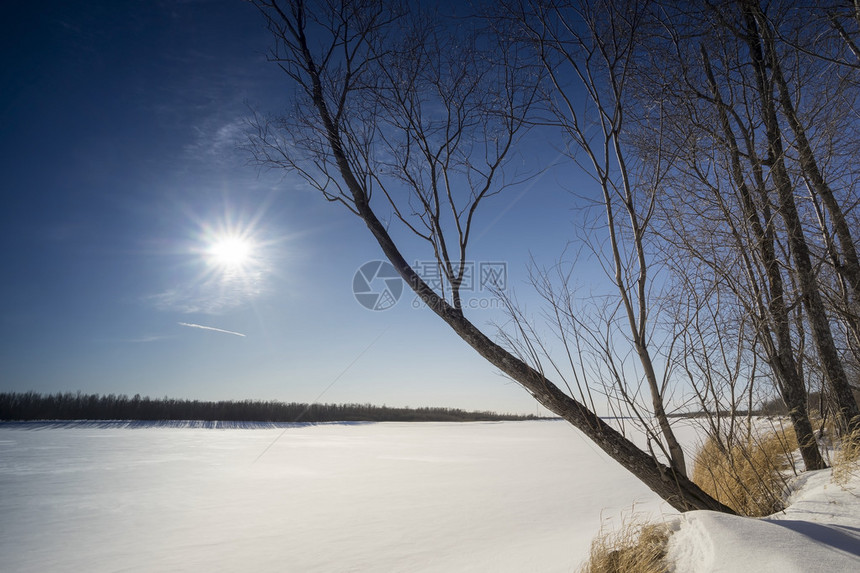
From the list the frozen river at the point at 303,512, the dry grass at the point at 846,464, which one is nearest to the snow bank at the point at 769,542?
the dry grass at the point at 846,464

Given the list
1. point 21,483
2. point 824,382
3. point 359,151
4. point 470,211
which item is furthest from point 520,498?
point 21,483

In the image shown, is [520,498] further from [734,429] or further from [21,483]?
[21,483]

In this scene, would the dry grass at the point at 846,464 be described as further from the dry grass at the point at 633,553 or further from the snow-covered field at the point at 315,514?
the dry grass at the point at 633,553

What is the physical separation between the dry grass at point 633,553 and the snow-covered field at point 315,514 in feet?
0.36

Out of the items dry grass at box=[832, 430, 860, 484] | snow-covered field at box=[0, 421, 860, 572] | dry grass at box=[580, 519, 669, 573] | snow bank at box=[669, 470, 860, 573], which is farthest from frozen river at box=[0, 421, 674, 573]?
dry grass at box=[832, 430, 860, 484]

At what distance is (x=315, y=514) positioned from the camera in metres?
4.84

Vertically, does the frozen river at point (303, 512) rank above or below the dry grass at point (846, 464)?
below

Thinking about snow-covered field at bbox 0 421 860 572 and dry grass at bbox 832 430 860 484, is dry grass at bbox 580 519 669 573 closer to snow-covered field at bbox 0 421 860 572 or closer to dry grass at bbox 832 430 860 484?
snow-covered field at bbox 0 421 860 572

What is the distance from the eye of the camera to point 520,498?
5.48 metres

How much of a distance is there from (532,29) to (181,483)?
27.7 feet

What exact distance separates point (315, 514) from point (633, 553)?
4148 mm

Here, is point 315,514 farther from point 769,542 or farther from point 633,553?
point 769,542

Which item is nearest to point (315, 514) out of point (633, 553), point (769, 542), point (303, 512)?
point (303, 512)

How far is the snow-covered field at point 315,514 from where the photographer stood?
10.7 ft
